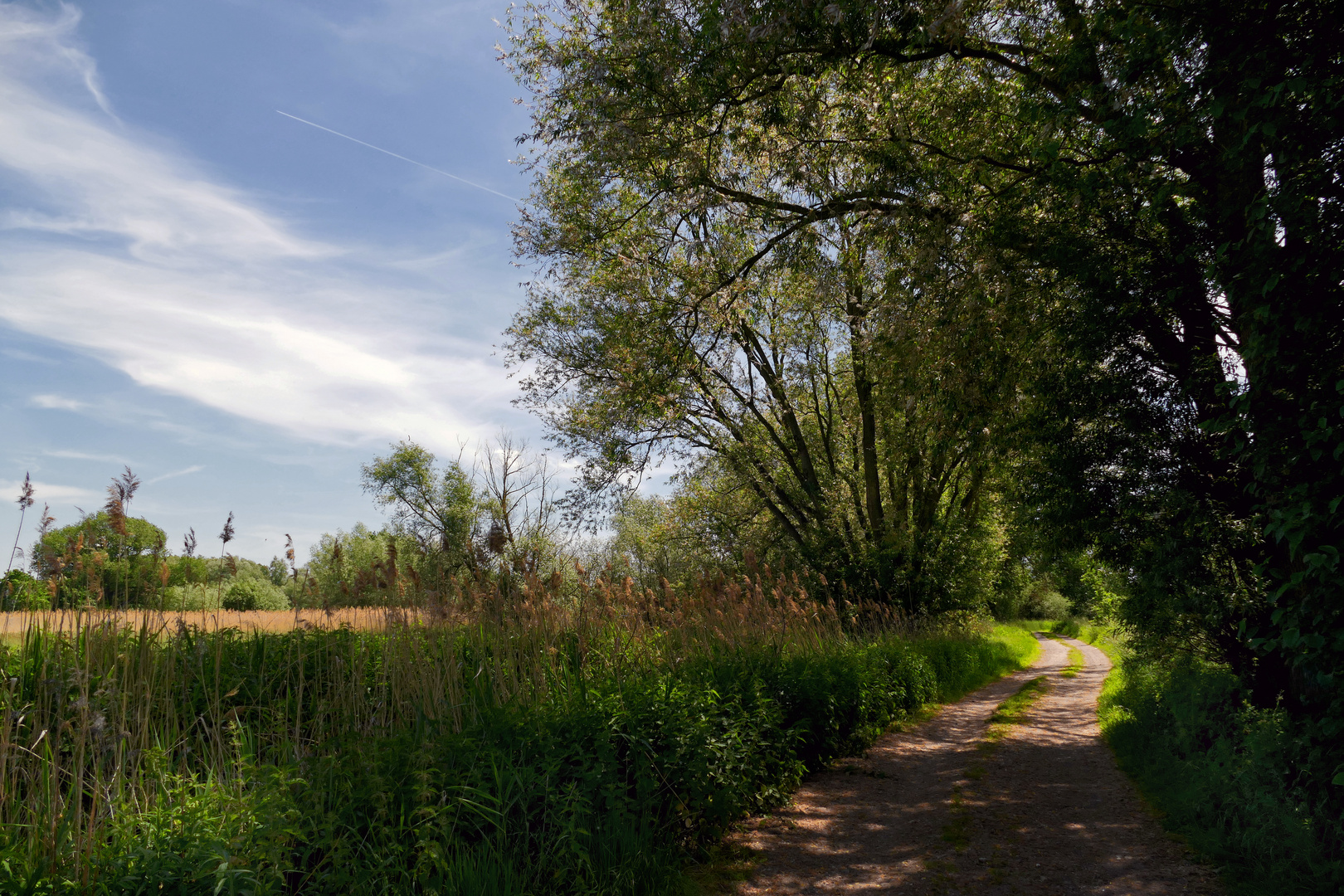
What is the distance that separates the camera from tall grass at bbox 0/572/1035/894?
3328mm

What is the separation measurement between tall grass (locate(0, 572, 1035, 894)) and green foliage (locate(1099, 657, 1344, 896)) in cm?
311

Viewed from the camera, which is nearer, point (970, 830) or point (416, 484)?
point (970, 830)

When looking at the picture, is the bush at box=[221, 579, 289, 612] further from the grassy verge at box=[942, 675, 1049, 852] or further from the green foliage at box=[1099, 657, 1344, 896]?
the green foliage at box=[1099, 657, 1344, 896]

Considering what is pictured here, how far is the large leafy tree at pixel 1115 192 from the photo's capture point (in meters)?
4.75

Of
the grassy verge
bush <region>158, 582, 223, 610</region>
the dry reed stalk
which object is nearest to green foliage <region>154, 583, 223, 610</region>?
bush <region>158, 582, 223, 610</region>

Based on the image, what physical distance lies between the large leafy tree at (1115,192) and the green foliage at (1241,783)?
0.41 metres

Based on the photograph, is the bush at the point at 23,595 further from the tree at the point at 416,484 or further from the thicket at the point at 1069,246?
the tree at the point at 416,484

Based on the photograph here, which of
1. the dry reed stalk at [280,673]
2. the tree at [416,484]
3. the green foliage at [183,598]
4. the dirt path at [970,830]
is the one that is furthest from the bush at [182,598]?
the tree at [416,484]

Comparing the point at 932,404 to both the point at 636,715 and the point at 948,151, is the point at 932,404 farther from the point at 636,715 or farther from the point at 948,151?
the point at 636,715

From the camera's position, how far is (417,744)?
4441 millimetres

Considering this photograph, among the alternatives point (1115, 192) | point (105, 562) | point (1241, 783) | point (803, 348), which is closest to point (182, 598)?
point (105, 562)

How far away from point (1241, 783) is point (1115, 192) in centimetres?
540

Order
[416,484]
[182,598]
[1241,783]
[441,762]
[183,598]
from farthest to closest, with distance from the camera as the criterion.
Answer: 1. [416,484]
2. [182,598]
3. [183,598]
4. [1241,783]
5. [441,762]

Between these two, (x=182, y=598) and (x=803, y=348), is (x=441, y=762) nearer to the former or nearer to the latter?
(x=182, y=598)
